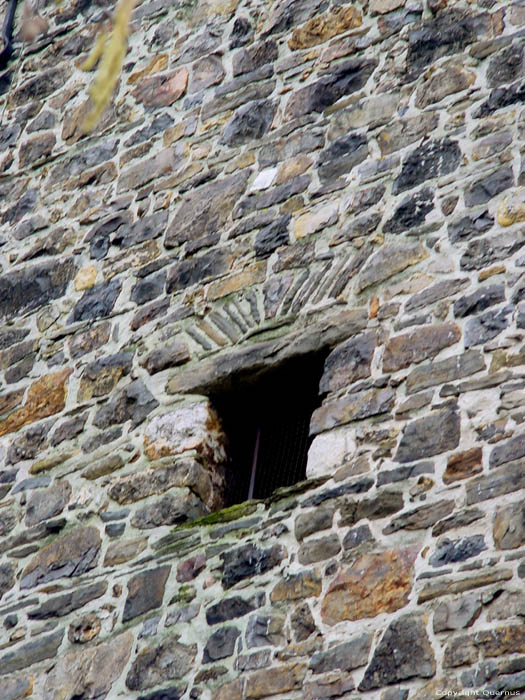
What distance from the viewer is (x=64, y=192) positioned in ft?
22.1

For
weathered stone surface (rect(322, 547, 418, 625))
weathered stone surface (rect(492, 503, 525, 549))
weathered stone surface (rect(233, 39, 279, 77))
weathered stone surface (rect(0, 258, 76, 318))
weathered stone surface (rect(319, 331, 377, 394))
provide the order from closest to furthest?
weathered stone surface (rect(492, 503, 525, 549)) < weathered stone surface (rect(322, 547, 418, 625)) < weathered stone surface (rect(319, 331, 377, 394)) < weathered stone surface (rect(0, 258, 76, 318)) < weathered stone surface (rect(233, 39, 279, 77))

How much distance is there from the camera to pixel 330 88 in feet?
20.2

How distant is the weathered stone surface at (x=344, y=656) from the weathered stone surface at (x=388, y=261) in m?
1.59

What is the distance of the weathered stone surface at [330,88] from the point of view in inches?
241

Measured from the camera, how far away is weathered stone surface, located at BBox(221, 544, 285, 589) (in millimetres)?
4703

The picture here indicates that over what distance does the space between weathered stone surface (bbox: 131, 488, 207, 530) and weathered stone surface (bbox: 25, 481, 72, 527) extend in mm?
416

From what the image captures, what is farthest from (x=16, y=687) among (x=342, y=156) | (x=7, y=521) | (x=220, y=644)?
(x=342, y=156)

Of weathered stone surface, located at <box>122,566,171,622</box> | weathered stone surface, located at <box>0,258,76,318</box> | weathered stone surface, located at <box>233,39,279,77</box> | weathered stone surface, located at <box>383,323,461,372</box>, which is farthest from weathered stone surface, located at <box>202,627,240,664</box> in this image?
weathered stone surface, located at <box>233,39,279,77</box>

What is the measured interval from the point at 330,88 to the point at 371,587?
2684 mm

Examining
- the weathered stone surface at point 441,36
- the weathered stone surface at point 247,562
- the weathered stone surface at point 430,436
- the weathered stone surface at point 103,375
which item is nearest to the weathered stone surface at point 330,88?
the weathered stone surface at point 441,36

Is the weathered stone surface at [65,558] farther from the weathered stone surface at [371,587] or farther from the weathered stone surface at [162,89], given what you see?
the weathered stone surface at [162,89]

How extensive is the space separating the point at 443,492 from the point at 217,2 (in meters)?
3.48

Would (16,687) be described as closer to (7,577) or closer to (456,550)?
(7,577)

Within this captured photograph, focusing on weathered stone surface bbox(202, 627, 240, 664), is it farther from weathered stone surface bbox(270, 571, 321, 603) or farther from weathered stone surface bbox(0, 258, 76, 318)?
weathered stone surface bbox(0, 258, 76, 318)
